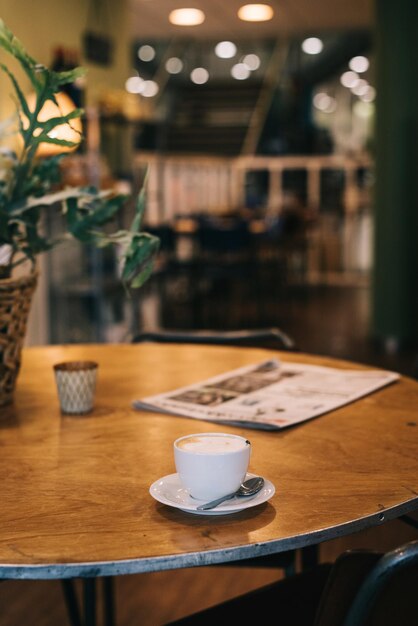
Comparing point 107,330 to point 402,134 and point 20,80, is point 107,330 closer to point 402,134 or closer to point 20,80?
point 20,80

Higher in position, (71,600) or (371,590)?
(371,590)

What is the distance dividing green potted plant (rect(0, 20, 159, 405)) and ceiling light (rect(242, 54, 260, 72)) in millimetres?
12517

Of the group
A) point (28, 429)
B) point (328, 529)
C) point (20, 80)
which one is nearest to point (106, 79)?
point (20, 80)

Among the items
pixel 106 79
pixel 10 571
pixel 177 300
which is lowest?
pixel 177 300

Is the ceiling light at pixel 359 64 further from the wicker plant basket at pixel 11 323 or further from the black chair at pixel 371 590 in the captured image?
the black chair at pixel 371 590

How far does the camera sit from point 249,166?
1160cm

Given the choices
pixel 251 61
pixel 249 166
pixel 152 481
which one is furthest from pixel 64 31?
pixel 251 61

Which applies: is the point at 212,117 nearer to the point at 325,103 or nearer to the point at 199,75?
the point at 199,75

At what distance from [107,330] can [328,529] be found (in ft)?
16.1

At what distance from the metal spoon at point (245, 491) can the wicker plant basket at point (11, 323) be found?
0.58m

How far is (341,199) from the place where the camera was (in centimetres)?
1154

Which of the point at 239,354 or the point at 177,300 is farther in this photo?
the point at 177,300

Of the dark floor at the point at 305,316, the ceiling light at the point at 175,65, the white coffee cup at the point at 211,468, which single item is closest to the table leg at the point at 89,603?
the white coffee cup at the point at 211,468

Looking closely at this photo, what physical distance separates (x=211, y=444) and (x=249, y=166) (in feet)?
35.4
